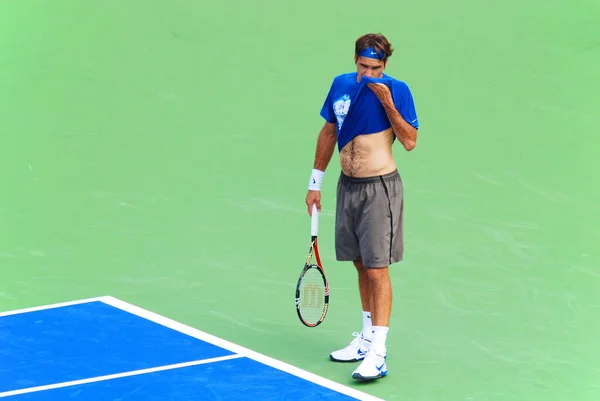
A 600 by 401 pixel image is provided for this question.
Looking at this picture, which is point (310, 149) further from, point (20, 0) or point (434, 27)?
point (20, 0)

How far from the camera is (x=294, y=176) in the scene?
456 inches

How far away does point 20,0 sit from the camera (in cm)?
1363

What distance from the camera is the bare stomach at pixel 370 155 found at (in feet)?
25.7

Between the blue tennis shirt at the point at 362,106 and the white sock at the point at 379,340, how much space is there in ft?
4.08

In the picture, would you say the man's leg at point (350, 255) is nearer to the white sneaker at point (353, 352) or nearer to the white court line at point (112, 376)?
the white sneaker at point (353, 352)

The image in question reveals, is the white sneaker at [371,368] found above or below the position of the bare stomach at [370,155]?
below

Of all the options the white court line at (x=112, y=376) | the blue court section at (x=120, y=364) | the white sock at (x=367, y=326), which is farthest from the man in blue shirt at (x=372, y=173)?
the white court line at (x=112, y=376)

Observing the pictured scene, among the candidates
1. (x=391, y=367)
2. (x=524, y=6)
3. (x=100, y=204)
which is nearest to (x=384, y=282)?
(x=391, y=367)

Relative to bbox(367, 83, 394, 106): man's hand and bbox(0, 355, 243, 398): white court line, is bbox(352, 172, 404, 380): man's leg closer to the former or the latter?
bbox(367, 83, 394, 106): man's hand

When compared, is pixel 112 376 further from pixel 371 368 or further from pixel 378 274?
pixel 378 274

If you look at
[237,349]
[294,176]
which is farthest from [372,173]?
[294,176]

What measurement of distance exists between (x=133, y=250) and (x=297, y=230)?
4.85 feet

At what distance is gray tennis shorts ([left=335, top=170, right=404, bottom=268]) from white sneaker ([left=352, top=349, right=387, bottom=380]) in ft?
1.94

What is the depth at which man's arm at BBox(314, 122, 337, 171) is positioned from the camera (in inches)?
320
